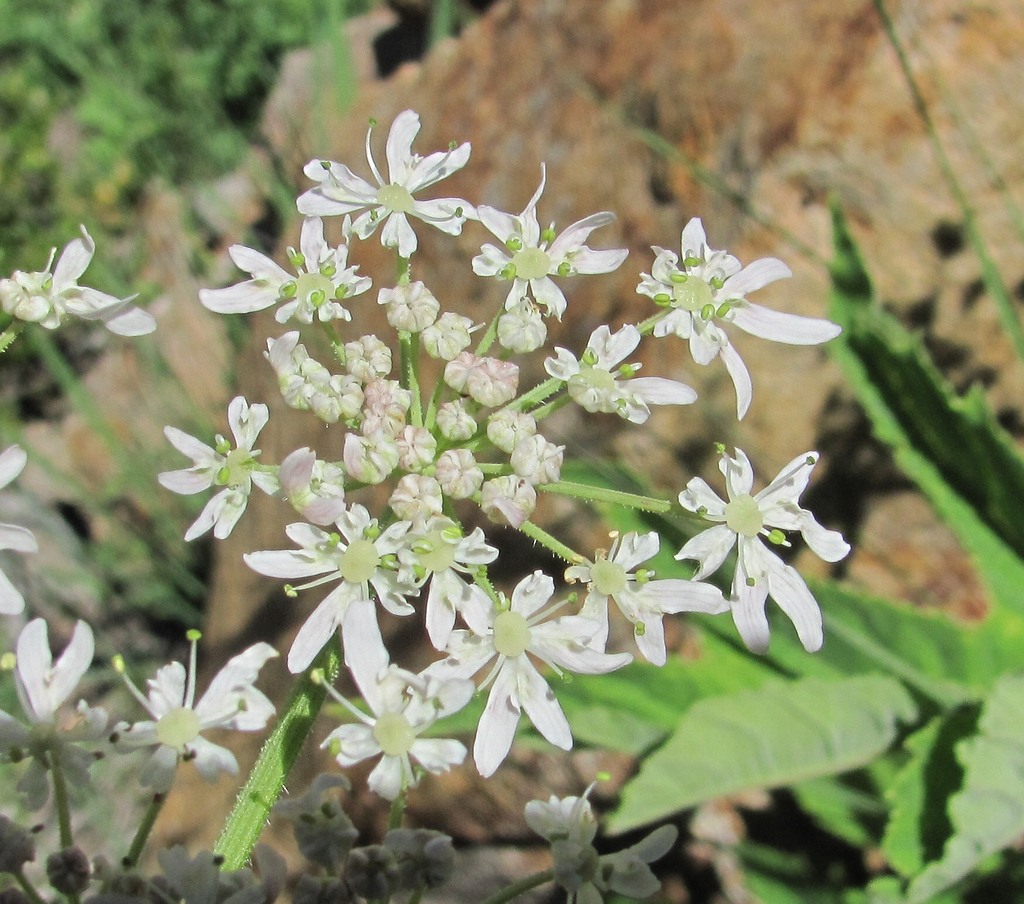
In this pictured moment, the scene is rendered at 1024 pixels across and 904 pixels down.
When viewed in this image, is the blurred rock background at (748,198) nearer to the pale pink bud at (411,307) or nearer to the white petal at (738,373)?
the white petal at (738,373)

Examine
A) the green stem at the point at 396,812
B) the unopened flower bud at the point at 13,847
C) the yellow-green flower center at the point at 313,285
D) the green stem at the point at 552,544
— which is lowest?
the unopened flower bud at the point at 13,847

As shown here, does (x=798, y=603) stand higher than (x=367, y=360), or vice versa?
(x=367, y=360)

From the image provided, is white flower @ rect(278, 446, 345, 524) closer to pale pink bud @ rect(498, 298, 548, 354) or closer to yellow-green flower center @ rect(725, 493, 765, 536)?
pale pink bud @ rect(498, 298, 548, 354)

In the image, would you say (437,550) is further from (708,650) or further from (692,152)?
(692,152)

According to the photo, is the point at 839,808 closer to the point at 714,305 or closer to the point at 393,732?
the point at 714,305

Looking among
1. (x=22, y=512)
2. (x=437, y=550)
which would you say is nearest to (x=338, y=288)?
(x=437, y=550)

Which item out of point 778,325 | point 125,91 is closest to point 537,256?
point 778,325

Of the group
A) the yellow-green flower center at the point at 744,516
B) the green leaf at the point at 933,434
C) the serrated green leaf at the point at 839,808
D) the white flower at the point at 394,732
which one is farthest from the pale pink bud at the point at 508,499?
the serrated green leaf at the point at 839,808
